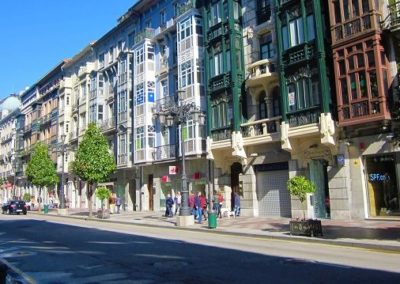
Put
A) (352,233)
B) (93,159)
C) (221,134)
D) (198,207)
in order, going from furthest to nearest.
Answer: (93,159), (221,134), (198,207), (352,233)

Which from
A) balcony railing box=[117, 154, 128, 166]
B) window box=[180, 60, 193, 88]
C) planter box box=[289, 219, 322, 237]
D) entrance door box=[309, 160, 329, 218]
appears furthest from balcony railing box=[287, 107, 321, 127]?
balcony railing box=[117, 154, 128, 166]

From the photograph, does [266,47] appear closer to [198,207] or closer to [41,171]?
[198,207]

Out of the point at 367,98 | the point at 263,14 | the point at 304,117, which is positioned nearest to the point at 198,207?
the point at 304,117

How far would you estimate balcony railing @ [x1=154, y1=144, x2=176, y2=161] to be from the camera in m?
35.5

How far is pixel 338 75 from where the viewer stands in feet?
73.0

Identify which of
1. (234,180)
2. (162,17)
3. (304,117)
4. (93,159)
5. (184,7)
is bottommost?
(234,180)

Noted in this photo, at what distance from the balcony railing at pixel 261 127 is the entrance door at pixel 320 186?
3.03 meters

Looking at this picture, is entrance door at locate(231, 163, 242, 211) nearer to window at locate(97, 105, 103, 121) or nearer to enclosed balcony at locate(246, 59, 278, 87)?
enclosed balcony at locate(246, 59, 278, 87)

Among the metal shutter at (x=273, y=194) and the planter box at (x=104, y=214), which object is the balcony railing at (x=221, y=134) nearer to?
the metal shutter at (x=273, y=194)

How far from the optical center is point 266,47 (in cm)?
2862

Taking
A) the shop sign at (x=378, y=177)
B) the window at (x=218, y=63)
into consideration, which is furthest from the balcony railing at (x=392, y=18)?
the window at (x=218, y=63)

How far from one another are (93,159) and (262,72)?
631 inches

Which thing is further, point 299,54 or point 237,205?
Answer: point 237,205

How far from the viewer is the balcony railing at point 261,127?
2617 cm
